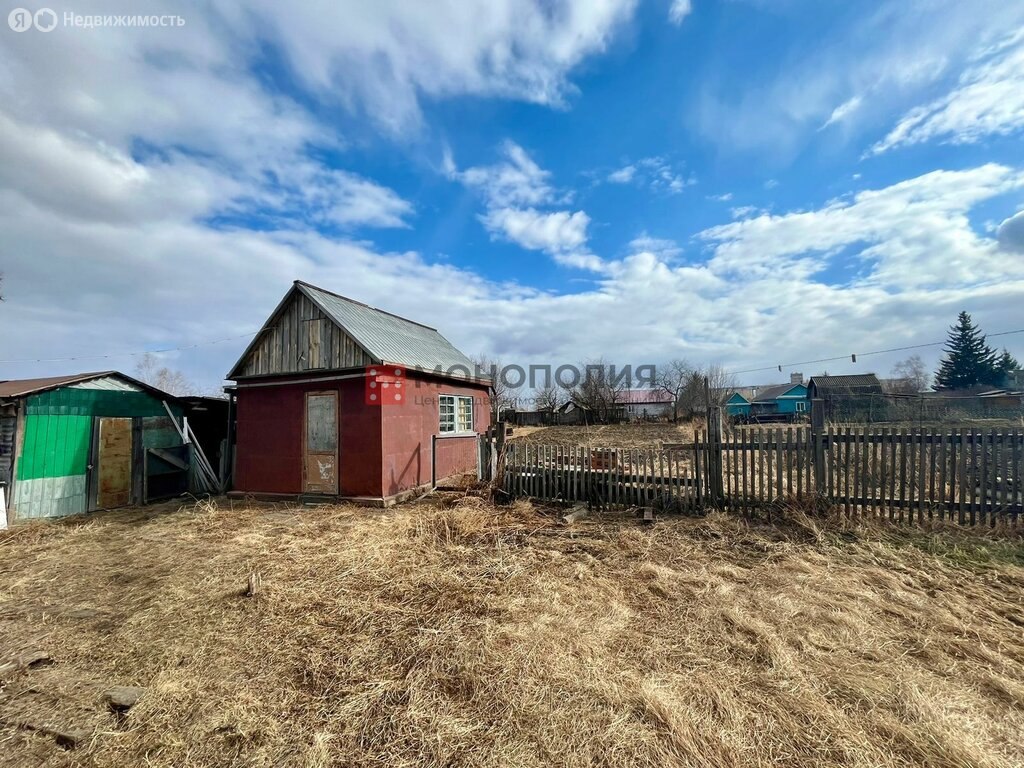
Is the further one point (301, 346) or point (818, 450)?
point (301, 346)

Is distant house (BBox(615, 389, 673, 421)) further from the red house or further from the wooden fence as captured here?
the wooden fence

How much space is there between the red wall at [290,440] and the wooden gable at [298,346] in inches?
16.6

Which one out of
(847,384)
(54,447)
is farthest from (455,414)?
(847,384)

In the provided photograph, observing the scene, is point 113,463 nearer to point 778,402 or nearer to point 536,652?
point 536,652

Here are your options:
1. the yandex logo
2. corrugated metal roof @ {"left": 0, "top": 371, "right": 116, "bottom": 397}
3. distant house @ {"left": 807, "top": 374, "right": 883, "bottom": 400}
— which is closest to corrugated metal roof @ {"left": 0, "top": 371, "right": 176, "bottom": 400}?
corrugated metal roof @ {"left": 0, "top": 371, "right": 116, "bottom": 397}

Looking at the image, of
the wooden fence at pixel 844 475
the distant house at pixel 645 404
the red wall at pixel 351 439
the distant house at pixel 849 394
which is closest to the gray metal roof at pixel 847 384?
the distant house at pixel 849 394

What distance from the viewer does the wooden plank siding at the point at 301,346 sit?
9742mm

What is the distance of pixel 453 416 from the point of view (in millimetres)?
12516

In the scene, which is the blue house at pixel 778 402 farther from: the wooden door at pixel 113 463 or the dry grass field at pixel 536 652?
the wooden door at pixel 113 463

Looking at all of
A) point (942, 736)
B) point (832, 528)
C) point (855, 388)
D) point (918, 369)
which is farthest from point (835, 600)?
point (918, 369)

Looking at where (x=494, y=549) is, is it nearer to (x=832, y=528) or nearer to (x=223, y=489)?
(x=832, y=528)

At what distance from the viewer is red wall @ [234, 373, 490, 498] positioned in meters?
9.42

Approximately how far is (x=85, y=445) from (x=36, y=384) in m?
1.56

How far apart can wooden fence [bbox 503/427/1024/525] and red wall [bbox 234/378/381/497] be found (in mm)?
3864
